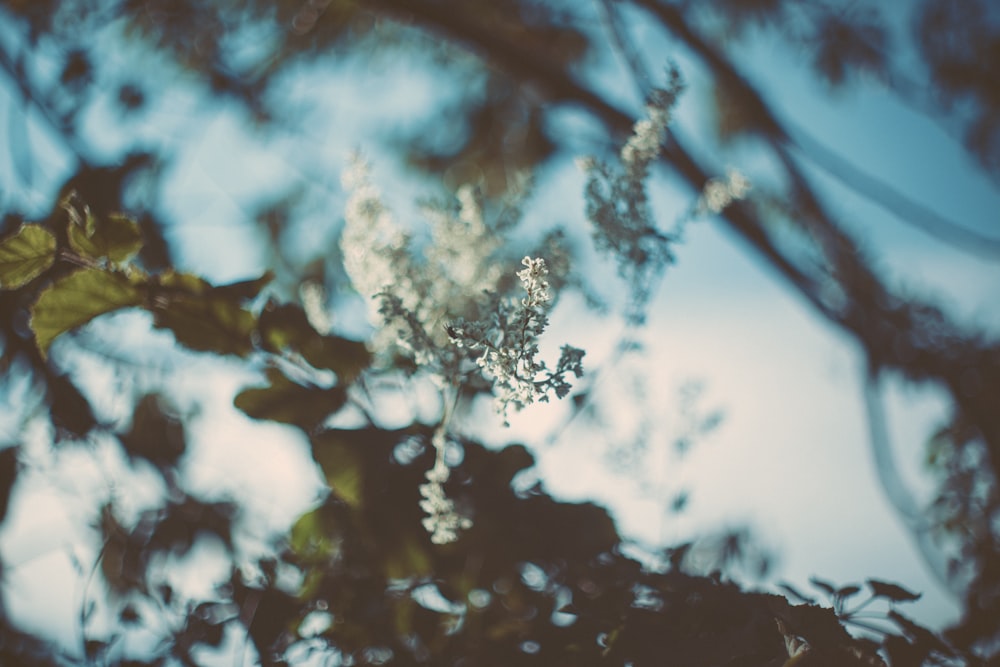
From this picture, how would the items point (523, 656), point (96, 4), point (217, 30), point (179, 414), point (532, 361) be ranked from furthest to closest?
point (217, 30)
point (96, 4)
point (179, 414)
point (523, 656)
point (532, 361)

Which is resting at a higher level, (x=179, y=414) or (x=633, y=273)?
(x=633, y=273)

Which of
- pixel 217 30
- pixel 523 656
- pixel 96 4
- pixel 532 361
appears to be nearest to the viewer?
pixel 532 361

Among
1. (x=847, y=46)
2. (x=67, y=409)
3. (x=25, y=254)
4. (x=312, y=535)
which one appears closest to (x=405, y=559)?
(x=312, y=535)

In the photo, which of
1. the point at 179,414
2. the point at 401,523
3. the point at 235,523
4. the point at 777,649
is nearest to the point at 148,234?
the point at 179,414

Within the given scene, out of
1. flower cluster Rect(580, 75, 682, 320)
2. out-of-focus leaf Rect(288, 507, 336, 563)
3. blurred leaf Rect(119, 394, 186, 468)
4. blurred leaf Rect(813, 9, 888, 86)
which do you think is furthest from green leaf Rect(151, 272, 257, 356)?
blurred leaf Rect(813, 9, 888, 86)

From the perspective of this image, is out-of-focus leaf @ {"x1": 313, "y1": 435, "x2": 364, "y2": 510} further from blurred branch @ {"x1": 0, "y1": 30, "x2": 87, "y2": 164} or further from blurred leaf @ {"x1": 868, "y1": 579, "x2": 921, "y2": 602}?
blurred branch @ {"x1": 0, "y1": 30, "x2": 87, "y2": 164}

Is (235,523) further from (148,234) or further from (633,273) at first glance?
(633,273)

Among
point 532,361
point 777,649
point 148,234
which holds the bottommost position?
point 148,234
